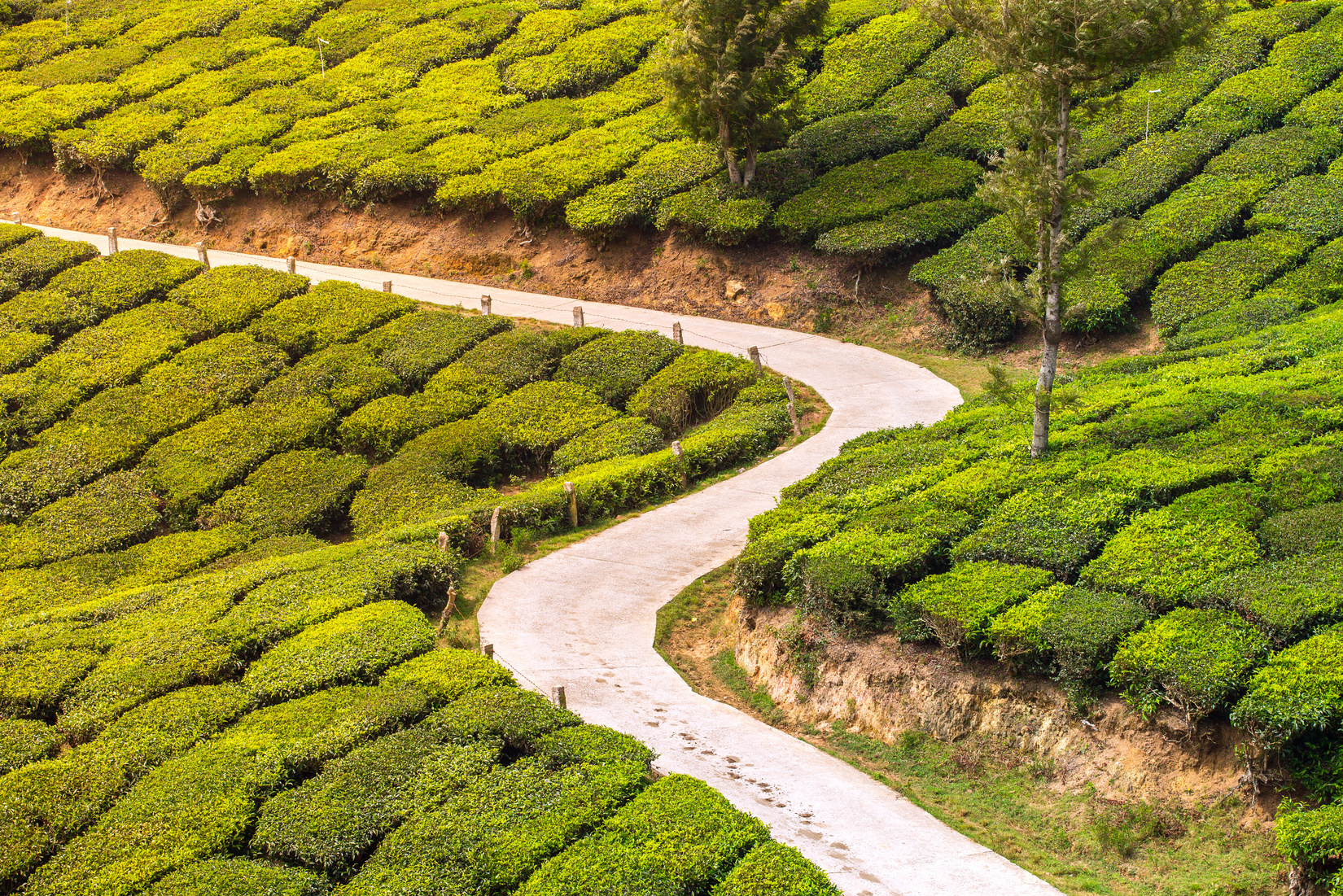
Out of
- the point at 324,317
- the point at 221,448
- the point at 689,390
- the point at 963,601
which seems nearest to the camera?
the point at 963,601

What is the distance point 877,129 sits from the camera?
107 feet

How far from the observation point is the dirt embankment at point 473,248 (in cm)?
2942

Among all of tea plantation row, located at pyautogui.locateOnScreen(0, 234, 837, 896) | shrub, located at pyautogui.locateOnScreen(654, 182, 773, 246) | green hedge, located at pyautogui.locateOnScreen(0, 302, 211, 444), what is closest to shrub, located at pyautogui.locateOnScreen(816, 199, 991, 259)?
shrub, located at pyautogui.locateOnScreen(654, 182, 773, 246)

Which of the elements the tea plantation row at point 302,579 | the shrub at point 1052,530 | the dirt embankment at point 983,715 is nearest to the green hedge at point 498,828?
the tea plantation row at point 302,579

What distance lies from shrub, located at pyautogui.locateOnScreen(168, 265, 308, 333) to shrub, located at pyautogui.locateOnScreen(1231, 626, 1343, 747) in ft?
81.5

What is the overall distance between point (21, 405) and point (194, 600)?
11.9m

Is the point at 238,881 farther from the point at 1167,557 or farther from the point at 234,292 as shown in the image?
the point at 234,292

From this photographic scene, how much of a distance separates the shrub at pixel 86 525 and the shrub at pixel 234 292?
678 cm

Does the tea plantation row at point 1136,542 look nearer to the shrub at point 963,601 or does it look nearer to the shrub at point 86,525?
the shrub at point 963,601

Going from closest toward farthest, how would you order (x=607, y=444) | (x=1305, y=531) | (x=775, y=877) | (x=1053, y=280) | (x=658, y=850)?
(x=775, y=877)
(x=658, y=850)
(x=1305, y=531)
(x=1053, y=280)
(x=607, y=444)

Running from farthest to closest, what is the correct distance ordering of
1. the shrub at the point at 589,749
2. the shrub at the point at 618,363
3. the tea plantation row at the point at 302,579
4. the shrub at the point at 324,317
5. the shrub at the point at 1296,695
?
the shrub at the point at 324,317 → the shrub at the point at 618,363 → the shrub at the point at 589,749 → the tea plantation row at the point at 302,579 → the shrub at the point at 1296,695

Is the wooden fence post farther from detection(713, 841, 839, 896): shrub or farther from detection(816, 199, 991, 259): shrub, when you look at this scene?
detection(713, 841, 839, 896): shrub

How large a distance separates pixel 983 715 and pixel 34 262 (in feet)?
94.6

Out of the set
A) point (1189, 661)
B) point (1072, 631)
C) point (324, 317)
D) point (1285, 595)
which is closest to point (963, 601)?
point (1072, 631)
